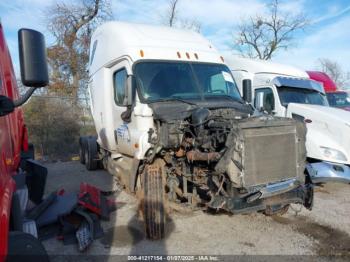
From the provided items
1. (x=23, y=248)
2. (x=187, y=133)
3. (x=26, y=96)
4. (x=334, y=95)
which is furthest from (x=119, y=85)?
(x=334, y=95)

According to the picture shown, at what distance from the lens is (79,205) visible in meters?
5.02

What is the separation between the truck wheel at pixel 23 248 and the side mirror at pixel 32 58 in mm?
1279

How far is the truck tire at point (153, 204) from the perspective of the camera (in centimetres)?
460

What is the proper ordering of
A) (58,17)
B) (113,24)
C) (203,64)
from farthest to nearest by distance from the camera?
(58,17)
(113,24)
(203,64)

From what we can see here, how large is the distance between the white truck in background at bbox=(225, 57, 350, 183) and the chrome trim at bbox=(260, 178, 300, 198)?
56cm

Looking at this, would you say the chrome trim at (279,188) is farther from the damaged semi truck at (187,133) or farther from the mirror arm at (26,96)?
the mirror arm at (26,96)

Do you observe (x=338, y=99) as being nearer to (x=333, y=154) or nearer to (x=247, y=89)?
(x=333, y=154)

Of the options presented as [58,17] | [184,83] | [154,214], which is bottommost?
[154,214]

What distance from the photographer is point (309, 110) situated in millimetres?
7016

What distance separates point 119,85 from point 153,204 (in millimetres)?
2677

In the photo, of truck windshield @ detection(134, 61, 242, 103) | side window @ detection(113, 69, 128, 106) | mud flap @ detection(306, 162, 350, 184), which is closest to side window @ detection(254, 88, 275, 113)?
mud flap @ detection(306, 162, 350, 184)

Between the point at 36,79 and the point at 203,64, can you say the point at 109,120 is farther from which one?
the point at 36,79

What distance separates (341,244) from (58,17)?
23.1 metres

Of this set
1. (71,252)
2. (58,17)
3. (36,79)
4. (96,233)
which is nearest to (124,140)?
(96,233)
